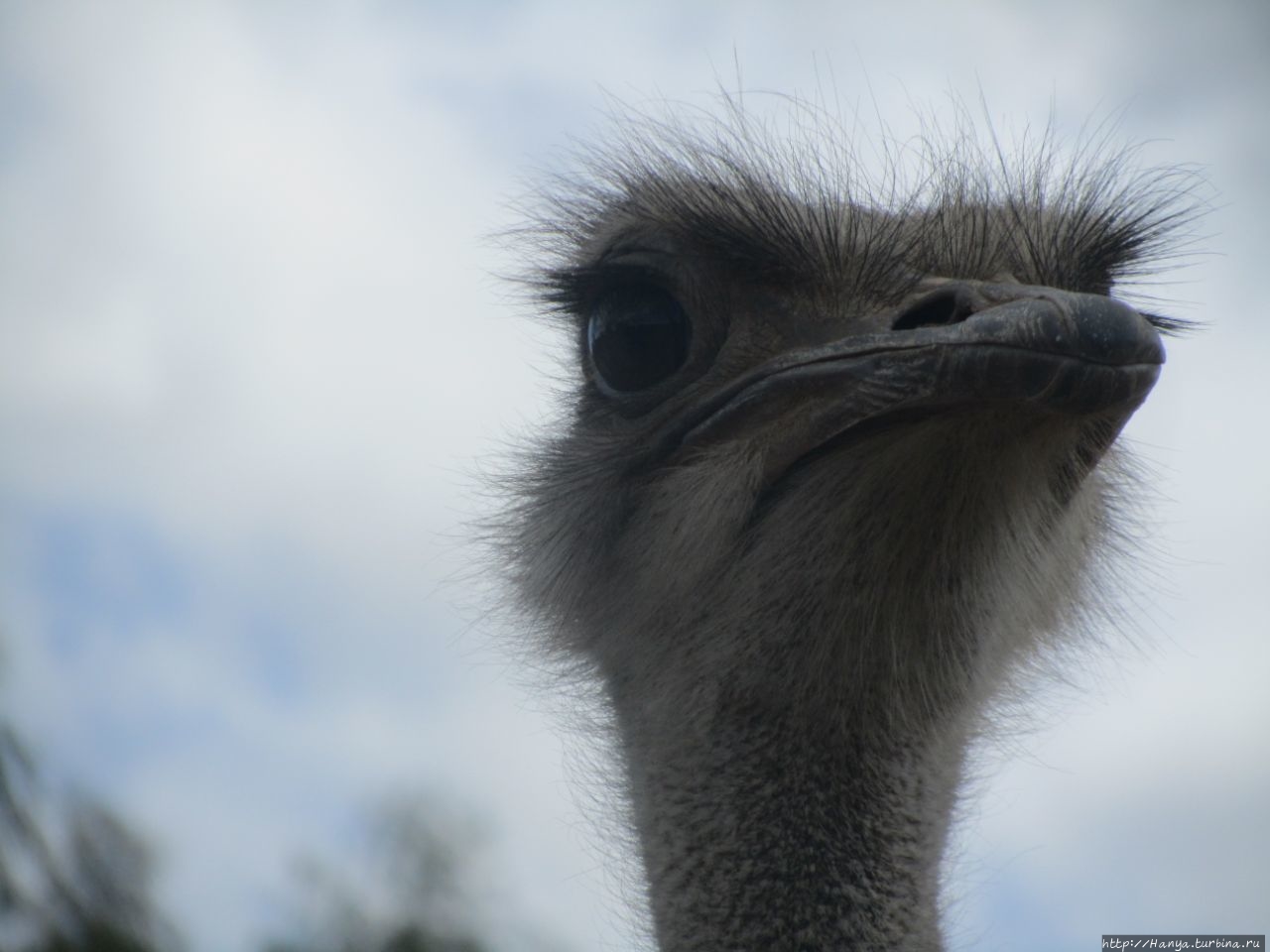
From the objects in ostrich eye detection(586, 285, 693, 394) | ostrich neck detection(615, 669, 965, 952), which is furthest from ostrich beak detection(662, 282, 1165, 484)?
ostrich neck detection(615, 669, 965, 952)

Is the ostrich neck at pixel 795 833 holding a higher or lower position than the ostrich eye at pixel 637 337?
lower

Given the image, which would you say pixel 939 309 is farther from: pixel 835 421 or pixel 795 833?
pixel 795 833

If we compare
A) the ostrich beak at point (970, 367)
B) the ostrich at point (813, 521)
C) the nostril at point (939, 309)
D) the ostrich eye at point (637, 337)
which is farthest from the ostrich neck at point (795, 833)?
the nostril at point (939, 309)

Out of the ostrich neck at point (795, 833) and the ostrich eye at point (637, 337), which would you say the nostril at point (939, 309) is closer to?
the ostrich eye at point (637, 337)

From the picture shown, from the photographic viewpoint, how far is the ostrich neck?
2682mm

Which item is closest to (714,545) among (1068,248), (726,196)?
(726,196)

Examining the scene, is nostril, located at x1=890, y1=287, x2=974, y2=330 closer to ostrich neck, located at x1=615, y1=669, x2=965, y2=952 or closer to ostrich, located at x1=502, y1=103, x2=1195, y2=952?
ostrich, located at x1=502, y1=103, x2=1195, y2=952

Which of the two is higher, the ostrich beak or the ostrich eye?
the ostrich eye

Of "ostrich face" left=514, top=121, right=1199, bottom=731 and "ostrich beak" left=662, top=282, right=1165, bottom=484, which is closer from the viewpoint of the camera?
"ostrich beak" left=662, top=282, right=1165, bottom=484

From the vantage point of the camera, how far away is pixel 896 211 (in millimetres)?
3115

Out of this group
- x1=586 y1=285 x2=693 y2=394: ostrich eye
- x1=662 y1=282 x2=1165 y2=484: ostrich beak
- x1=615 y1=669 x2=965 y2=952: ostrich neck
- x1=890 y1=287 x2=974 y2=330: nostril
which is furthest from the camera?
x1=586 y1=285 x2=693 y2=394: ostrich eye

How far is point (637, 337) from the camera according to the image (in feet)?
9.93

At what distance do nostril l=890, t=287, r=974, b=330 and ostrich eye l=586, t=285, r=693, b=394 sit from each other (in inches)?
23.1

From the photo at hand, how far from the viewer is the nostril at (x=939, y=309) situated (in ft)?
7.64
